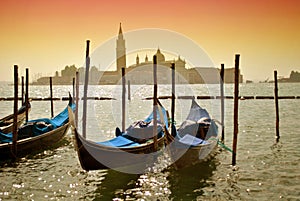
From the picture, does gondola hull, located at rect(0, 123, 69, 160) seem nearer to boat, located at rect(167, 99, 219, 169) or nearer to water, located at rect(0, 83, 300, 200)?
water, located at rect(0, 83, 300, 200)

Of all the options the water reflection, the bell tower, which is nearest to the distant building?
the bell tower

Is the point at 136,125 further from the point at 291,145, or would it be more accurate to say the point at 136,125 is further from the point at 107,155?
the point at 291,145

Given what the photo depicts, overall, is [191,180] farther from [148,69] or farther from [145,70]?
[145,70]

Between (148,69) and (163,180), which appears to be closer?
(163,180)

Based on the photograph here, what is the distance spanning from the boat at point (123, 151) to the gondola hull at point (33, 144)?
8.34 feet

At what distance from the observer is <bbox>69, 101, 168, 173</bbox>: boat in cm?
773

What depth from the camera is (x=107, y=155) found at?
816 cm

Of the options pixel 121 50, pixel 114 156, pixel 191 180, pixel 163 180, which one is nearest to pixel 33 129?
pixel 114 156

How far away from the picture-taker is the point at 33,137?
11.2 metres

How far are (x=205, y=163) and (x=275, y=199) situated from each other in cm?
285

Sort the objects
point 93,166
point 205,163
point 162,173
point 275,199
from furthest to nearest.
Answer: point 205,163 → point 162,173 → point 93,166 → point 275,199

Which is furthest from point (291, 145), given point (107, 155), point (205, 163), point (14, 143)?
point (14, 143)

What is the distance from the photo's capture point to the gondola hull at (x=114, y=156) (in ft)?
25.3

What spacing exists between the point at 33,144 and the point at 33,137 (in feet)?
0.70
